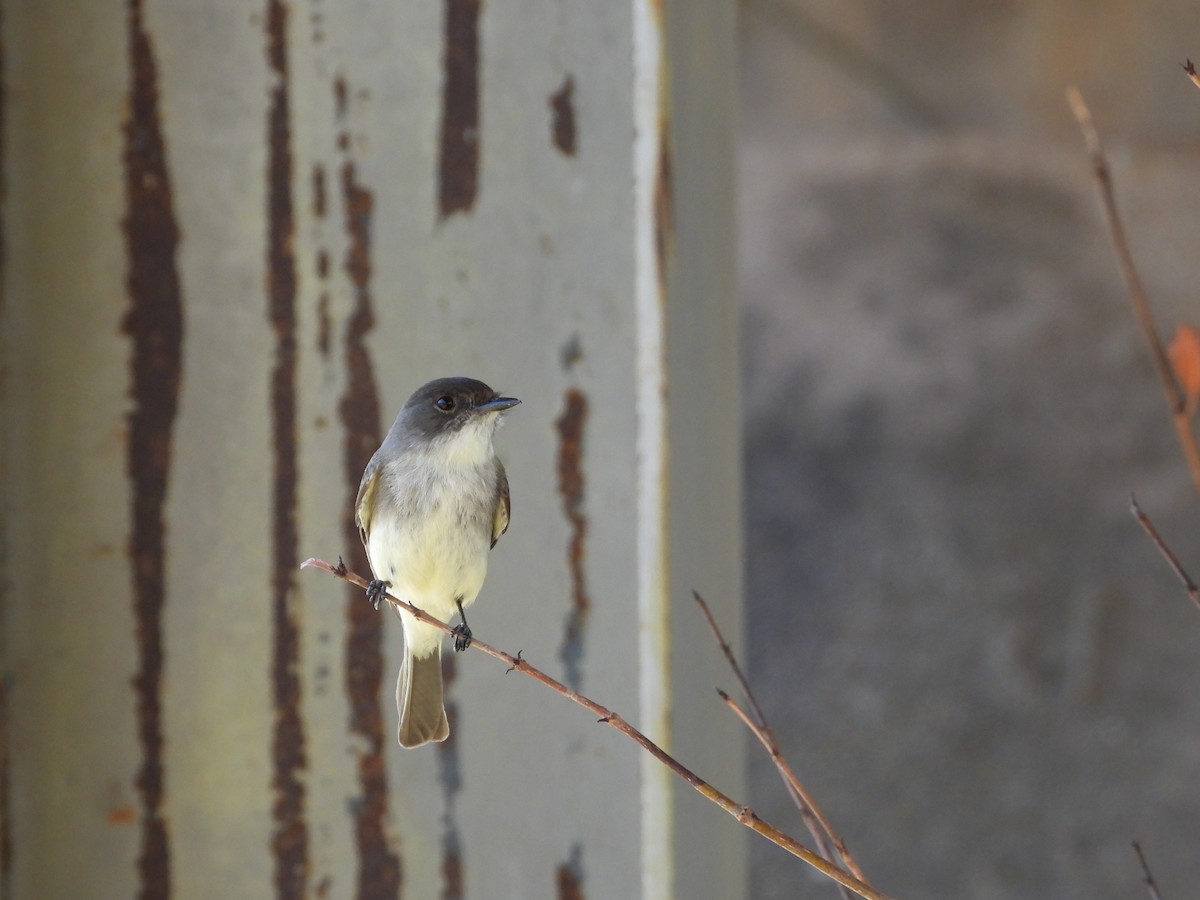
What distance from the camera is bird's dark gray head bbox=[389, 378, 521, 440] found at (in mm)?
704

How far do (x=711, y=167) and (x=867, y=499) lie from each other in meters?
2.94

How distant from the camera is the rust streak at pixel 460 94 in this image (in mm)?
1071

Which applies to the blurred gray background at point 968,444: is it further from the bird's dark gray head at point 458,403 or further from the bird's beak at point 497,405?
the bird's beak at point 497,405

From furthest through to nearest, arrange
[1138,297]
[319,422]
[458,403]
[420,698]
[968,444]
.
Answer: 1. [968,444]
2. [319,422]
3. [420,698]
4. [458,403]
5. [1138,297]

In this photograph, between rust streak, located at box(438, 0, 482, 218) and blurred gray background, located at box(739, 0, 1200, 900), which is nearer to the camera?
rust streak, located at box(438, 0, 482, 218)

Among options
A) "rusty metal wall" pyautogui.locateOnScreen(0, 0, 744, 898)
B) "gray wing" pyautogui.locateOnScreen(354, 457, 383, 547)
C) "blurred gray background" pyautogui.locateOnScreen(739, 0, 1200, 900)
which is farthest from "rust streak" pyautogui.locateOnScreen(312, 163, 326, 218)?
"blurred gray background" pyautogui.locateOnScreen(739, 0, 1200, 900)

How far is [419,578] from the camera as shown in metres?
0.94

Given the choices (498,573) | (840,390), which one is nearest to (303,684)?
(498,573)

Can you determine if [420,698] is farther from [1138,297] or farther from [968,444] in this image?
[968,444]

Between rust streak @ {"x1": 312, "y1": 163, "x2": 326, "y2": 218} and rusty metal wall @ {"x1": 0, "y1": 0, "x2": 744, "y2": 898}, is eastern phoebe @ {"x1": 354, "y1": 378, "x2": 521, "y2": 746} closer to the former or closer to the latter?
rusty metal wall @ {"x1": 0, "y1": 0, "x2": 744, "y2": 898}

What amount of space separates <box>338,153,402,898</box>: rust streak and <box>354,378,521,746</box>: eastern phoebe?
0.09m

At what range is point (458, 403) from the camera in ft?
2.47

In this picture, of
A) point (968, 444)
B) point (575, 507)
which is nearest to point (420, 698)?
point (575, 507)

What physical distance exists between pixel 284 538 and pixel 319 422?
0.36 ft
